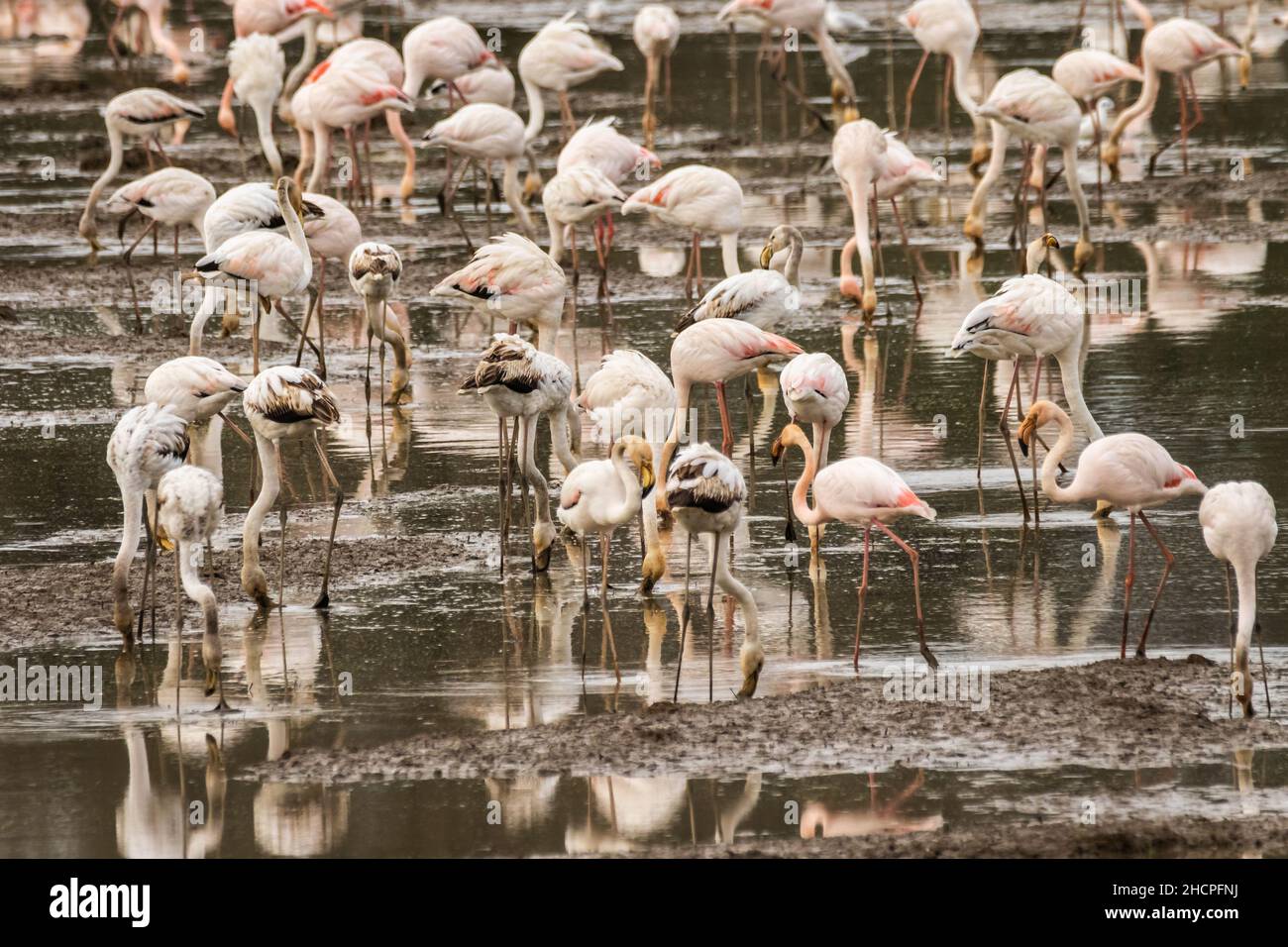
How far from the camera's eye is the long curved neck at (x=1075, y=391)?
942 centimetres

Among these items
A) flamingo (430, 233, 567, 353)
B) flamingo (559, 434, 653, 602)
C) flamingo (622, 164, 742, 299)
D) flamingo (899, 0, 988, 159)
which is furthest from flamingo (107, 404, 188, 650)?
flamingo (899, 0, 988, 159)

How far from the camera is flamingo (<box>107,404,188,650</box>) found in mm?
7879

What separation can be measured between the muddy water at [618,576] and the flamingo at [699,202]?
2.97ft

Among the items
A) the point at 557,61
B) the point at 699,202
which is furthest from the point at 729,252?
the point at 557,61

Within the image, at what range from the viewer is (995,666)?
292 inches

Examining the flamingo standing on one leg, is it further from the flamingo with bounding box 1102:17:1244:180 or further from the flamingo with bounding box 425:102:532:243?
the flamingo with bounding box 1102:17:1244:180

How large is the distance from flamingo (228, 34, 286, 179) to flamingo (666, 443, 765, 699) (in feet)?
32.5

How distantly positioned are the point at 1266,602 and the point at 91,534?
16.8 feet

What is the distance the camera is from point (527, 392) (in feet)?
28.7

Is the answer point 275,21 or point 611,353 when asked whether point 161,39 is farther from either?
point 611,353

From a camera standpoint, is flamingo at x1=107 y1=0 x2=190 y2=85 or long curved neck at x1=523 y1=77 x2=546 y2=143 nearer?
long curved neck at x1=523 y1=77 x2=546 y2=143
